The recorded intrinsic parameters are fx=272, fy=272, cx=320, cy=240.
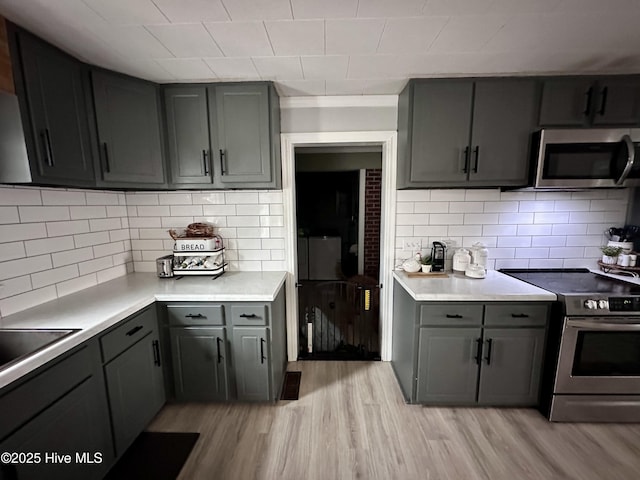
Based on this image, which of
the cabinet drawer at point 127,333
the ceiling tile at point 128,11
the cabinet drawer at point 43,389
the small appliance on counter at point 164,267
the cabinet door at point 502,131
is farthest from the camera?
the small appliance on counter at point 164,267

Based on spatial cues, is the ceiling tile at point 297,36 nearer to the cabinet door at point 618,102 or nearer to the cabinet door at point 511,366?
the cabinet door at point 618,102

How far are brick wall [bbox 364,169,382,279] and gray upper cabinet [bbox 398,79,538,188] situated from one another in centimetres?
223

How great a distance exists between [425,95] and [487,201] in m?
1.01

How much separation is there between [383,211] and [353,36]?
1.31 metres

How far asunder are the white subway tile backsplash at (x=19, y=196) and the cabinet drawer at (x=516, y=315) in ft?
9.32

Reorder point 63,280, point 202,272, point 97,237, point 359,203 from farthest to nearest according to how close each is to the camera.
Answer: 1. point 359,203
2. point 202,272
3. point 97,237
4. point 63,280

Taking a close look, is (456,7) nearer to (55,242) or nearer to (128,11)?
(128,11)

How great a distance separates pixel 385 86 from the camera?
6.70 feet

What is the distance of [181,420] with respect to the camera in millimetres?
1842

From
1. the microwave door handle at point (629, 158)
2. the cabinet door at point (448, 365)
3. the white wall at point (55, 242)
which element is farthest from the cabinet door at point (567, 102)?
the white wall at point (55, 242)

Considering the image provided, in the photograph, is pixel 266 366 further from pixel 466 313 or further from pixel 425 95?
pixel 425 95

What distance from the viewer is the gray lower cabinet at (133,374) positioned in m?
1.45

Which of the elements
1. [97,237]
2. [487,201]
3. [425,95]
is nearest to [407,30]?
[425,95]

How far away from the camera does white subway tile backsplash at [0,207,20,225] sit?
4.69 feet
